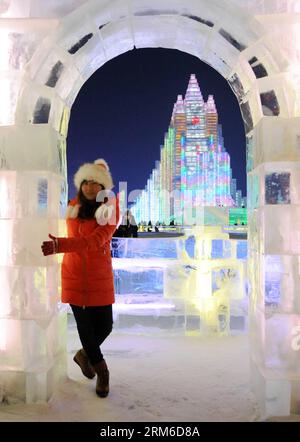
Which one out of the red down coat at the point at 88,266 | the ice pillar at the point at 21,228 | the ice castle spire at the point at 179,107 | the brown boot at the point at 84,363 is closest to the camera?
the ice pillar at the point at 21,228

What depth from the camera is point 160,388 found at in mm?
2986

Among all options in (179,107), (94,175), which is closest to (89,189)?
(94,175)

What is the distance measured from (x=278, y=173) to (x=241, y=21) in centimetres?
94

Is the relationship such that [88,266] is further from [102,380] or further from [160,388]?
[160,388]

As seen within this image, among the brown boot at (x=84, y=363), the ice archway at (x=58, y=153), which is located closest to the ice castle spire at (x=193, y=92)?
the ice archway at (x=58, y=153)

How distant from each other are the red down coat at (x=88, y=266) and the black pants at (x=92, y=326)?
7cm

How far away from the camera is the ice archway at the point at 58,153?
251 cm

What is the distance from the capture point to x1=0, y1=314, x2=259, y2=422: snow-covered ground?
2.55m

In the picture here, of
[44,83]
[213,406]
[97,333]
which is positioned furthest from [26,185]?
[213,406]

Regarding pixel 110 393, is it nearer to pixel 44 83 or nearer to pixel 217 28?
pixel 44 83

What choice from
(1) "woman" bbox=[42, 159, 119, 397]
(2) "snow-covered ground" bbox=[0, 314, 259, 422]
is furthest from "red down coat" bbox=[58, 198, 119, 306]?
(2) "snow-covered ground" bbox=[0, 314, 259, 422]

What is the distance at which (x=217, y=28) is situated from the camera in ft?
9.03

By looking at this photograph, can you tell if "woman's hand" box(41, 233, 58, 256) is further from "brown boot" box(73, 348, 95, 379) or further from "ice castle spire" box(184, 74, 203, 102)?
"ice castle spire" box(184, 74, 203, 102)

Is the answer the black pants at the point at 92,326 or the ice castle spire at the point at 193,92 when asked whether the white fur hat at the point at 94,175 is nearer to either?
the black pants at the point at 92,326
